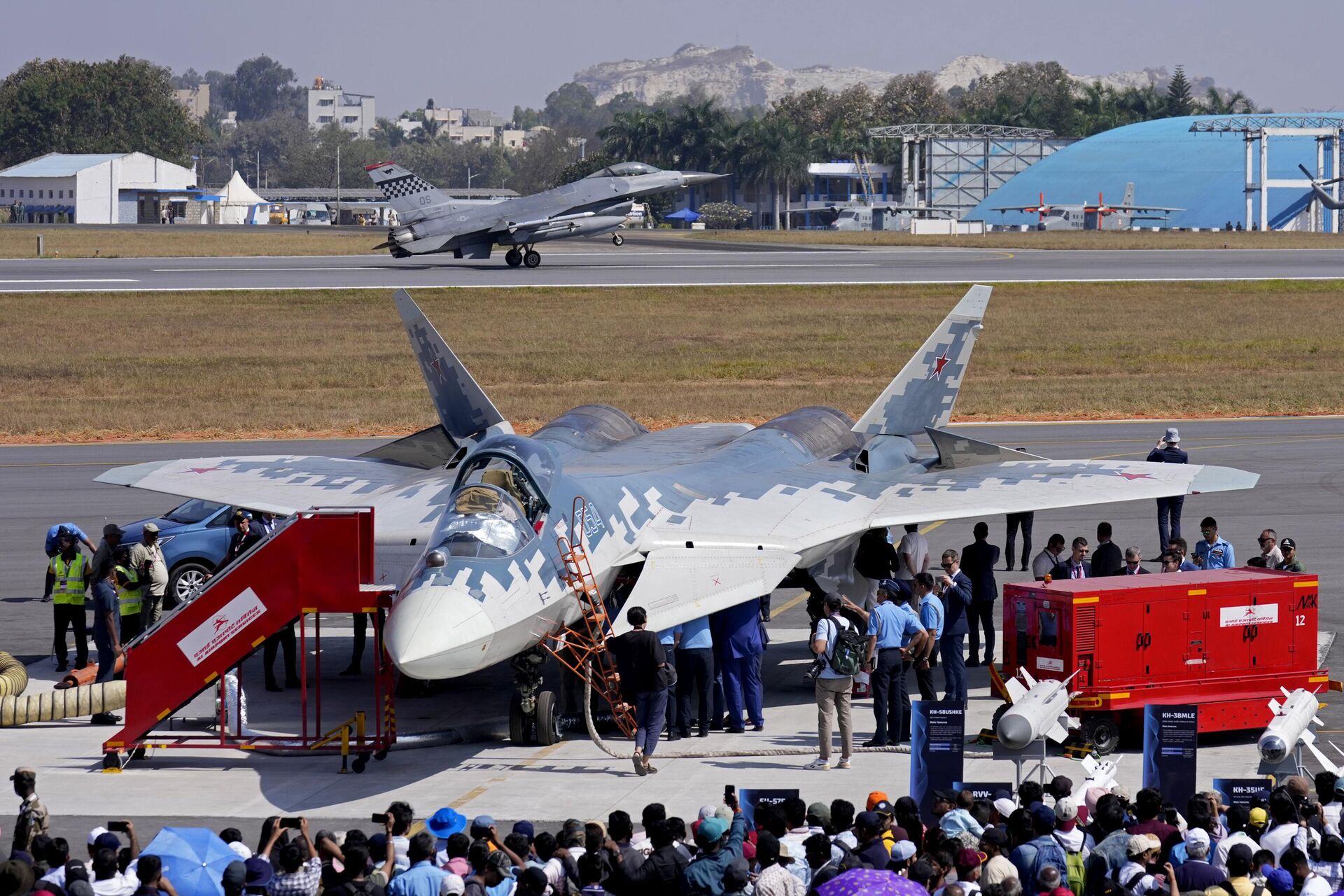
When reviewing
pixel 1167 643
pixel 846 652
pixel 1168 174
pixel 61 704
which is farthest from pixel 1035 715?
pixel 1168 174

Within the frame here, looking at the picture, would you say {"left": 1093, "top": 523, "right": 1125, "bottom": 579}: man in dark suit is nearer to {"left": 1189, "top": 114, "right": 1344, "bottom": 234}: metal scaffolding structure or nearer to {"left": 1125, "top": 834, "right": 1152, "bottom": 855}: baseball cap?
{"left": 1125, "top": 834, "right": 1152, "bottom": 855}: baseball cap

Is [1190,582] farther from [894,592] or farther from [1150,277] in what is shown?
[1150,277]

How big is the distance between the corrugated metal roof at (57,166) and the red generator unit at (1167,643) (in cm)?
17937

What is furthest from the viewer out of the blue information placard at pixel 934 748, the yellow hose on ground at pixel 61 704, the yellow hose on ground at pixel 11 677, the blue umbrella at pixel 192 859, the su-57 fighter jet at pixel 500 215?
the su-57 fighter jet at pixel 500 215

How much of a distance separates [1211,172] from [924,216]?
99.1ft

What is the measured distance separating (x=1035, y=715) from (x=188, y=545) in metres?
14.0

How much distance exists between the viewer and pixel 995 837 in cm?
1002

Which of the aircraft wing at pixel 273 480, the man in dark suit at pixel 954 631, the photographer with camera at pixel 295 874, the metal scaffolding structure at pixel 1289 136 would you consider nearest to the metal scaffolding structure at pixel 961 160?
the metal scaffolding structure at pixel 1289 136

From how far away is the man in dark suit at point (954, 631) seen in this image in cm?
1673

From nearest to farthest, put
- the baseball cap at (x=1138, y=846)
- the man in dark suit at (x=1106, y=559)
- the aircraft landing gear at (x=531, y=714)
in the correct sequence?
the baseball cap at (x=1138, y=846), the aircraft landing gear at (x=531, y=714), the man in dark suit at (x=1106, y=559)

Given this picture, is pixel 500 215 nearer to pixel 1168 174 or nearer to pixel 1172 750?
pixel 1172 750

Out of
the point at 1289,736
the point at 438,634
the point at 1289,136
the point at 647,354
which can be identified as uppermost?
the point at 1289,136

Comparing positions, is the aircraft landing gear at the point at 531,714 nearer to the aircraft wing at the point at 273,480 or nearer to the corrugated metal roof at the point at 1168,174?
the aircraft wing at the point at 273,480

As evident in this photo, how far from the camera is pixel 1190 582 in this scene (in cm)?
1655
